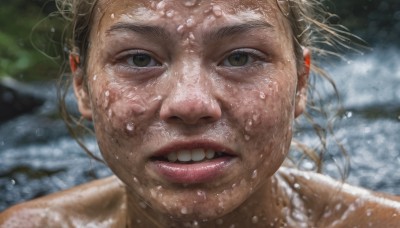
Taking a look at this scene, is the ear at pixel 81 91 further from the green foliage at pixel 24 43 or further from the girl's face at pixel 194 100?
the green foliage at pixel 24 43

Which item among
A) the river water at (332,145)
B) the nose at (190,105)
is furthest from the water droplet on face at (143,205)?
the river water at (332,145)

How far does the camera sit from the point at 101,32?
88.8 inches

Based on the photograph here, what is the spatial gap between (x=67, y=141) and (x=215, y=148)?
111 inches

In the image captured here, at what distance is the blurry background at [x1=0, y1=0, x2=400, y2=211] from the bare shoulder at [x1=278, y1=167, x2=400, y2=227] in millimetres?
1035

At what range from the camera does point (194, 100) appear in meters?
1.94

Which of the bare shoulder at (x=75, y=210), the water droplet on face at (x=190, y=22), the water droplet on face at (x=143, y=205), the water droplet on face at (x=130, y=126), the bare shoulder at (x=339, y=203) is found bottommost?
the bare shoulder at (x=75, y=210)

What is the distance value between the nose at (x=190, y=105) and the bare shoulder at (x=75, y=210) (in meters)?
0.93

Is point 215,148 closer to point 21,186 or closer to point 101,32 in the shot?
point 101,32

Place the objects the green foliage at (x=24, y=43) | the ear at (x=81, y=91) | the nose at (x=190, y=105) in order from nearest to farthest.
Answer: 1. the nose at (x=190, y=105)
2. the ear at (x=81, y=91)
3. the green foliage at (x=24, y=43)

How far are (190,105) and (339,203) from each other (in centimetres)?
94

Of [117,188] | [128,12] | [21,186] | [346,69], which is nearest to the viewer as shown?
[128,12]

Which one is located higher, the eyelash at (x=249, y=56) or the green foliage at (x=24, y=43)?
the eyelash at (x=249, y=56)

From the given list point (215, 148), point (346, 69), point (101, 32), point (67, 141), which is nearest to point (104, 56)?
point (101, 32)

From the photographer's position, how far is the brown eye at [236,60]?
210cm
